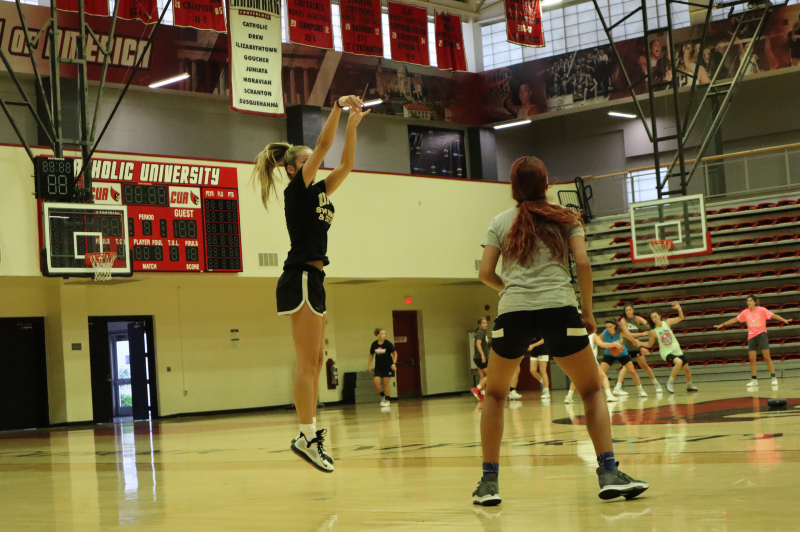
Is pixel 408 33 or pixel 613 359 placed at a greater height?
pixel 408 33

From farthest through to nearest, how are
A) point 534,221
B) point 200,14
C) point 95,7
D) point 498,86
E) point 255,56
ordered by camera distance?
point 498,86
point 255,56
point 95,7
point 200,14
point 534,221

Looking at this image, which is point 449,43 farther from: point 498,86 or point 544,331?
point 544,331

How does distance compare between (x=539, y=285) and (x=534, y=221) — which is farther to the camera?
(x=534, y=221)

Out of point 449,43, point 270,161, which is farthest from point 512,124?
point 270,161

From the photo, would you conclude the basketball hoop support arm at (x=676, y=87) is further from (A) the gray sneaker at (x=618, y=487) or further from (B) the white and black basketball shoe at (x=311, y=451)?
(A) the gray sneaker at (x=618, y=487)

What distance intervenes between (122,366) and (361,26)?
10.5 metres

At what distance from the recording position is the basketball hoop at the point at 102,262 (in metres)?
15.8

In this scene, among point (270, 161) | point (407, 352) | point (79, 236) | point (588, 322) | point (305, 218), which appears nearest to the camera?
point (588, 322)

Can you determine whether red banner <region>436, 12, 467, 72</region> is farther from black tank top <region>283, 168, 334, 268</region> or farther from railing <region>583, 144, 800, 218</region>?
black tank top <region>283, 168, 334, 268</region>

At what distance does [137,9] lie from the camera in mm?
18656

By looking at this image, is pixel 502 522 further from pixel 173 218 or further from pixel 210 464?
pixel 173 218

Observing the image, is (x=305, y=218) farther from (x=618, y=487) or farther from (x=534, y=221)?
(x=618, y=487)

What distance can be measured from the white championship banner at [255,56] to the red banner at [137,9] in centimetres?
199

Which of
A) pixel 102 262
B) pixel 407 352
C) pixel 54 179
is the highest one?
pixel 54 179
